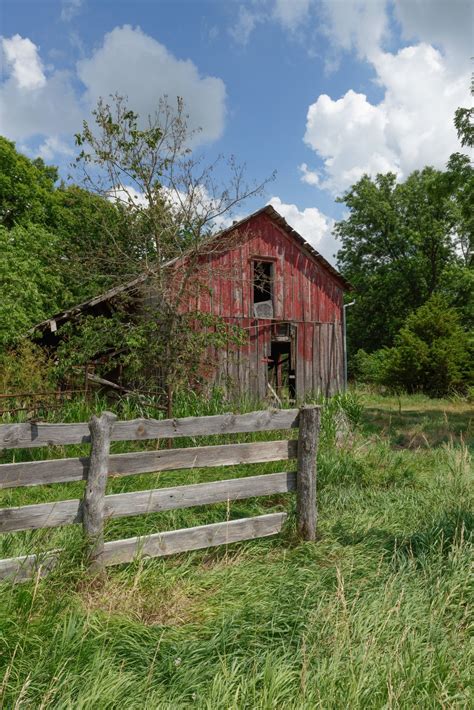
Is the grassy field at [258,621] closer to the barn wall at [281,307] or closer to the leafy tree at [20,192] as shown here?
the barn wall at [281,307]

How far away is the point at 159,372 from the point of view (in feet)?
34.8

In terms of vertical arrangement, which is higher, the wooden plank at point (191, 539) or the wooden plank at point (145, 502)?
the wooden plank at point (145, 502)

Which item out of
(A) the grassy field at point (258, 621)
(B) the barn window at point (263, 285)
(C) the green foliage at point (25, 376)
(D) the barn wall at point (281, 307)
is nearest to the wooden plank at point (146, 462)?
(A) the grassy field at point (258, 621)

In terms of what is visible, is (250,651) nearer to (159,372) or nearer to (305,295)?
(159,372)

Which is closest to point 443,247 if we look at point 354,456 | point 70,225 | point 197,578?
point 70,225

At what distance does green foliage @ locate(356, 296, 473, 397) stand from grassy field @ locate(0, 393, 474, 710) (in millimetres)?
19995

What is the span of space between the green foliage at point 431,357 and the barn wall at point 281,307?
9964mm

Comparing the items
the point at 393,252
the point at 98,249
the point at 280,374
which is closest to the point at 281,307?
the point at 280,374

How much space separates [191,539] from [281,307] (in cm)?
1133

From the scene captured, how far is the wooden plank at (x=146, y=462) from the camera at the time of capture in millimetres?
3570

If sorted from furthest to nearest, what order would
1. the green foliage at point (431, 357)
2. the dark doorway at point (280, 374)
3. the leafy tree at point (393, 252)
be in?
the leafy tree at point (393, 252) → the green foliage at point (431, 357) → the dark doorway at point (280, 374)

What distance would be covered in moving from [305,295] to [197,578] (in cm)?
1241

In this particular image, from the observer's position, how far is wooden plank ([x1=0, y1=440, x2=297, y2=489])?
11.7ft

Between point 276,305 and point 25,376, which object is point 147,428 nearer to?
point 25,376
